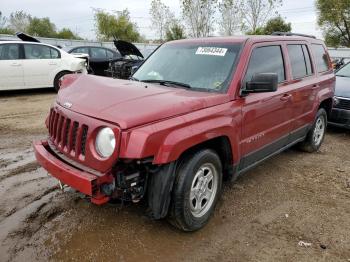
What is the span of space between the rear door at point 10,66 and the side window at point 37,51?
0.75 ft

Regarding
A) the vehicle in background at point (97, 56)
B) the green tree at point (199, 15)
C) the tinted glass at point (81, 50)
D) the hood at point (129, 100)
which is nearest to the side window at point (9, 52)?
the vehicle in background at point (97, 56)

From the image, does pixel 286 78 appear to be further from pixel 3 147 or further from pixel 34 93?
pixel 34 93

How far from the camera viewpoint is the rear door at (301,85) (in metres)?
4.88

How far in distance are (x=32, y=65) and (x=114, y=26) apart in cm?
3449

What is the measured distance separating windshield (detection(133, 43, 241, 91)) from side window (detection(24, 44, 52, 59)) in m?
7.43

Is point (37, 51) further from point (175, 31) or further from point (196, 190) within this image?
point (175, 31)

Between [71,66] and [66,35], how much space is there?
4332 cm

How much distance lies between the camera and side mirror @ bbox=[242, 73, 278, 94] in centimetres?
359

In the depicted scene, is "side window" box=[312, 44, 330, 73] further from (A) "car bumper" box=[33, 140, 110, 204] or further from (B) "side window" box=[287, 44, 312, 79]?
(A) "car bumper" box=[33, 140, 110, 204]

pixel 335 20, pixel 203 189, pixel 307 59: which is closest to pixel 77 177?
pixel 203 189

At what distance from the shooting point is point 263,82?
361 centimetres

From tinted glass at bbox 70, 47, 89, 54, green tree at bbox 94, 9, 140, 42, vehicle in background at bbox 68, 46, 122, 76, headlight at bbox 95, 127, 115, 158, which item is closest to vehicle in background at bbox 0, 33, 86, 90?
vehicle in background at bbox 68, 46, 122, 76

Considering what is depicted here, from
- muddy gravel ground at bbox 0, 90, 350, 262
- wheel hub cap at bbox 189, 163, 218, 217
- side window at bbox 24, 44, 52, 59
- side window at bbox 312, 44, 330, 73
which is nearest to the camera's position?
muddy gravel ground at bbox 0, 90, 350, 262

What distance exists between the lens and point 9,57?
34.2 feet
